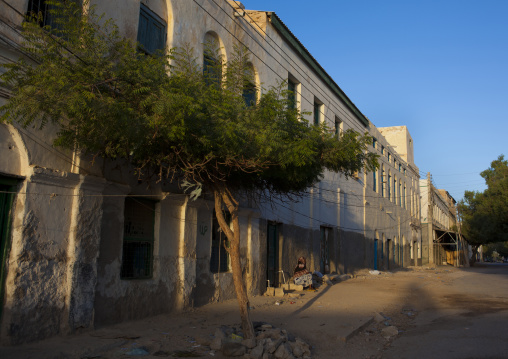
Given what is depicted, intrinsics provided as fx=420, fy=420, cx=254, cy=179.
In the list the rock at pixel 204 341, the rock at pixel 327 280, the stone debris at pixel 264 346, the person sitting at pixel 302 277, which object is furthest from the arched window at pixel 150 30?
the rock at pixel 327 280

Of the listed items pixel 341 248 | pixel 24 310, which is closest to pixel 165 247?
pixel 24 310

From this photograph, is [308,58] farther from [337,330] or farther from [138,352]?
[138,352]

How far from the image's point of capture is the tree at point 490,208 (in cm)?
3547

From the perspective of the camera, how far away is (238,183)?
8.82 metres

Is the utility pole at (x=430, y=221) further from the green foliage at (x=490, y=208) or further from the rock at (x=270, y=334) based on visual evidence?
the rock at (x=270, y=334)

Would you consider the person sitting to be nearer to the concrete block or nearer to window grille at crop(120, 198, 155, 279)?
the concrete block

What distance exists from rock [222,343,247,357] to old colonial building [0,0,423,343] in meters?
2.41

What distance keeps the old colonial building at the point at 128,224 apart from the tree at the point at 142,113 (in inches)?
19.8

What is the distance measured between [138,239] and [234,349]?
3.37 m

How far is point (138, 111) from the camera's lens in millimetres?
6066

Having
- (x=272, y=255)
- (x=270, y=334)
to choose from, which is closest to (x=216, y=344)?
(x=270, y=334)

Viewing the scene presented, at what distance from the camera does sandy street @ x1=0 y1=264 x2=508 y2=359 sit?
612cm

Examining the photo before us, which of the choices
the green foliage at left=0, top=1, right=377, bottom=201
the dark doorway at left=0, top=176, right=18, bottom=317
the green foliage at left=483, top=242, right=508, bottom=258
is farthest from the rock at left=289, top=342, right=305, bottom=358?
the green foliage at left=483, top=242, right=508, bottom=258

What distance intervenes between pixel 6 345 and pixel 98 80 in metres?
3.78
